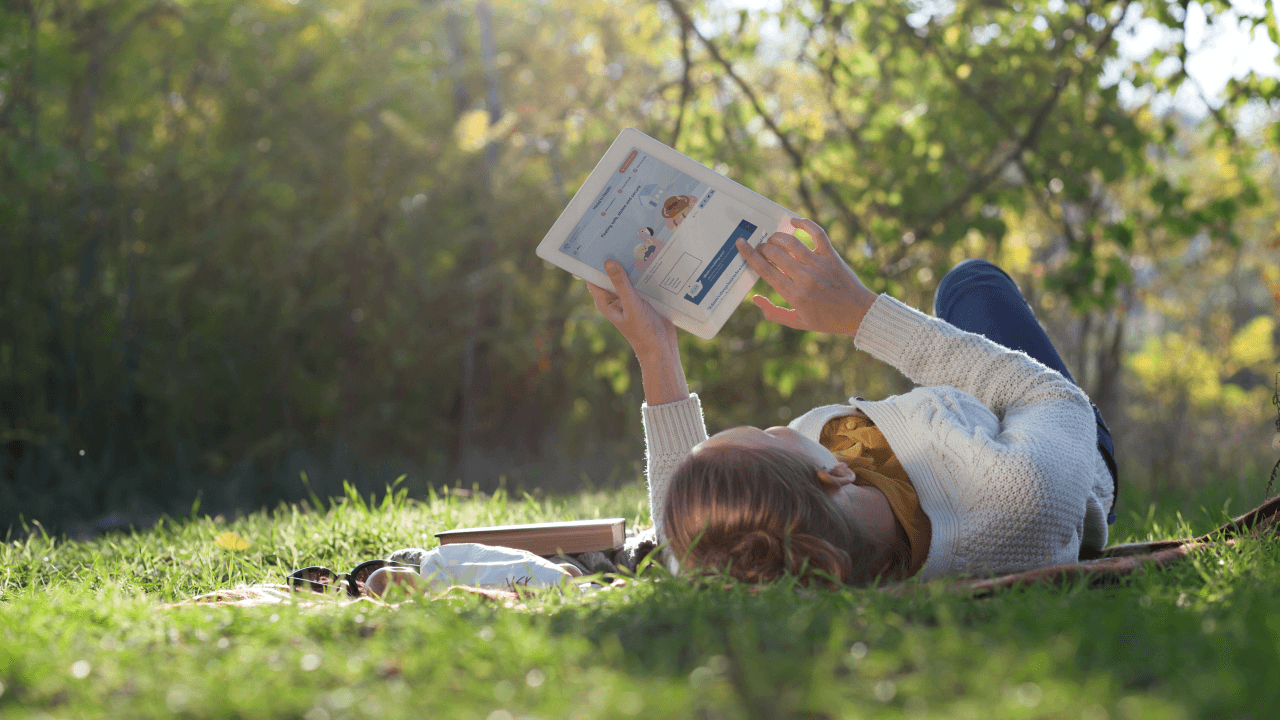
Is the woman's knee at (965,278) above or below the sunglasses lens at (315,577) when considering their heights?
above

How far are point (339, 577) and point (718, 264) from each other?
1288 mm

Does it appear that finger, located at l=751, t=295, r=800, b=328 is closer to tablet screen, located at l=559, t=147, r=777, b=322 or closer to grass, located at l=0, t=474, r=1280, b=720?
tablet screen, located at l=559, t=147, r=777, b=322

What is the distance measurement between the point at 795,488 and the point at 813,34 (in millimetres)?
4174

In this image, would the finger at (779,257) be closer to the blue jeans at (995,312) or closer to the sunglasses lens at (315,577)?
the blue jeans at (995,312)

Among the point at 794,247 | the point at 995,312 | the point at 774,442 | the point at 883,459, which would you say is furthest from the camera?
the point at 995,312

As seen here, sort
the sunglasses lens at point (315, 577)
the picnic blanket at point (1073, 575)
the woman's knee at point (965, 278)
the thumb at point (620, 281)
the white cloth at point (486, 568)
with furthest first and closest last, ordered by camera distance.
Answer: the woman's knee at point (965, 278)
the thumb at point (620, 281)
the sunglasses lens at point (315, 577)
the white cloth at point (486, 568)
the picnic blanket at point (1073, 575)

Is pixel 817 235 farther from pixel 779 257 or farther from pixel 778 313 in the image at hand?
pixel 778 313

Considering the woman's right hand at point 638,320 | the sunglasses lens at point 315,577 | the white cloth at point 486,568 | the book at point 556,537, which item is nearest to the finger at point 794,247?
the woman's right hand at point 638,320

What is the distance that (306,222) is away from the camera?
6.36m

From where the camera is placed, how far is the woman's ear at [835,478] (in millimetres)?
1869

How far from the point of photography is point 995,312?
2729 millimetres

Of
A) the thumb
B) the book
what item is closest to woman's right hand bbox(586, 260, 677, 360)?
the thumb

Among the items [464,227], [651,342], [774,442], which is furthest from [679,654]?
[464,227]

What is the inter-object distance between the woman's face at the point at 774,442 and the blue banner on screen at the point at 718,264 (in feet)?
1.99
